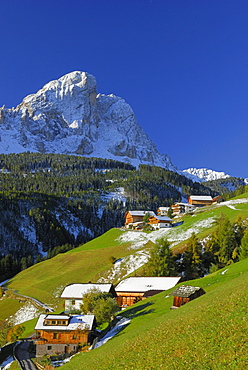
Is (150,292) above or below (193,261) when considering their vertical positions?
below

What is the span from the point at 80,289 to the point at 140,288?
13807mm

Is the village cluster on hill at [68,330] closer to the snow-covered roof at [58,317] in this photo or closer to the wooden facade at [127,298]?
the snow-covered roof at [58,317]

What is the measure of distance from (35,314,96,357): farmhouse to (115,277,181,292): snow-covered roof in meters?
18.8

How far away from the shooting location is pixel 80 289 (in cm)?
7431

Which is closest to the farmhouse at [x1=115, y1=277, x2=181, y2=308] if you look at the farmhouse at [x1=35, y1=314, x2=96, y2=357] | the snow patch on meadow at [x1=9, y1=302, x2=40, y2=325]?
the farmhouse at [x1=35, y1=314, x2=96, y2=357]

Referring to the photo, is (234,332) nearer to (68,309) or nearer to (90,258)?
(68,309)

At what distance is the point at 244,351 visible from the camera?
1742cm

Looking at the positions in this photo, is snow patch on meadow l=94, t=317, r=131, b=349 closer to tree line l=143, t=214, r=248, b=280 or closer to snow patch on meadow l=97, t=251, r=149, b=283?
tree line l=143, t=214, r=248, b=280

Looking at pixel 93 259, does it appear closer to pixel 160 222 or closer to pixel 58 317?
pixel 160 222

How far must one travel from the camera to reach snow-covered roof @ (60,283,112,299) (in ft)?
233

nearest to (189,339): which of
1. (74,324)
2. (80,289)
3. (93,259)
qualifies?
(74,324)

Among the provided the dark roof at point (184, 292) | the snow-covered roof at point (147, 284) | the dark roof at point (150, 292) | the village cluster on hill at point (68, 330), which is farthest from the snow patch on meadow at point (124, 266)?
the dark roof at point (184, 292)

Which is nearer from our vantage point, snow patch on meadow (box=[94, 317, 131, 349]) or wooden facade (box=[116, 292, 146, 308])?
snow patch on meadow (box=[94, 317, 131, 349])

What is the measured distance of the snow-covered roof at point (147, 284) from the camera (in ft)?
222
